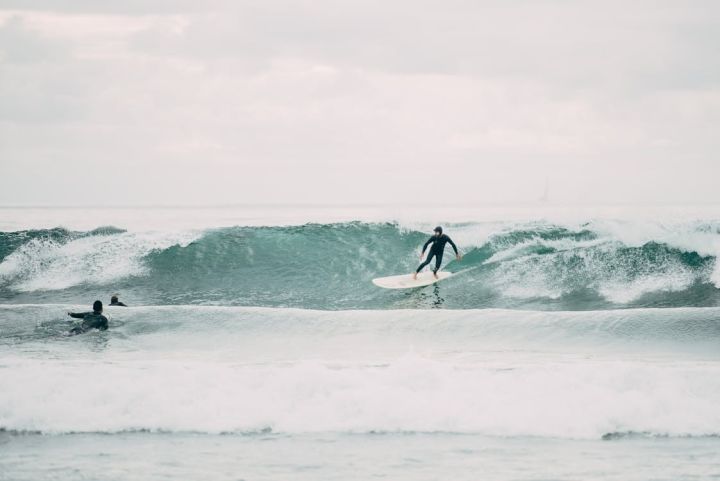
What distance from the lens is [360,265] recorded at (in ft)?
64.0

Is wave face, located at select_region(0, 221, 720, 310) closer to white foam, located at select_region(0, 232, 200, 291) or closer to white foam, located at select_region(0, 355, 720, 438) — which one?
white foam, located at select_region(0, 232, 200, 291)

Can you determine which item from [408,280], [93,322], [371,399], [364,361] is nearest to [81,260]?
[93,322]

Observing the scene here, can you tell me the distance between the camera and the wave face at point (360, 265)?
53.9 ft

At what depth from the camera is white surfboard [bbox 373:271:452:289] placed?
16987 mm

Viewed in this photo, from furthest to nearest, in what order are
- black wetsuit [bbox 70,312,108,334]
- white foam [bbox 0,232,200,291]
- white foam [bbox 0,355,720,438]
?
white foam [bbox 0,232,200,291], black wetsuit [bbox 70,312,108,334], white foam [bbox 0,355,720,438]

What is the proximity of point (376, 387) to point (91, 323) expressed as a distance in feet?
20.3

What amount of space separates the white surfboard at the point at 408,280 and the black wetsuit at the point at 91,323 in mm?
6475

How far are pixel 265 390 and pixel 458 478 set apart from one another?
3.05 m

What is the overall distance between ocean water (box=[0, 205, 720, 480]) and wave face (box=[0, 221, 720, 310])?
0.07m

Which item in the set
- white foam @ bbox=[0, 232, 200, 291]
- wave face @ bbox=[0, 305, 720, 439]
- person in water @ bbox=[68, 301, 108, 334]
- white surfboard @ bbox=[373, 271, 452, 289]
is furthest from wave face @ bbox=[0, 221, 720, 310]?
wave face @ bbox=[0, 305, 720, 439]

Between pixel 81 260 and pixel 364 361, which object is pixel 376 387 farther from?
pixel 81 260

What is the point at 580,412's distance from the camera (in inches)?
319

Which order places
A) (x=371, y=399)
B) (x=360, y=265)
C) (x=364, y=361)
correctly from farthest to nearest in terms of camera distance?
(x=360, y=265) < (x=364, y=361) < (x=371, y=399)

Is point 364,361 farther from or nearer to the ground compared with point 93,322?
nearer to the ground
